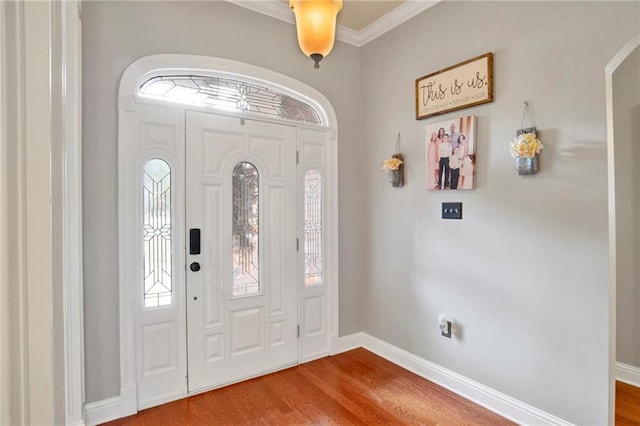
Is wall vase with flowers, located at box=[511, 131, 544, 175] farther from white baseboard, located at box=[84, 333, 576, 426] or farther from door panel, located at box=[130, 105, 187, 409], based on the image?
door panel, located at box=[130, 105, 187, 409]

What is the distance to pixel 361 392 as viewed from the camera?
270cm

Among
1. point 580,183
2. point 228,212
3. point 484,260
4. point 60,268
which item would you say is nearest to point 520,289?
point 484,260

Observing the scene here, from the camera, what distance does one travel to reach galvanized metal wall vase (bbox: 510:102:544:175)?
6.99 feet

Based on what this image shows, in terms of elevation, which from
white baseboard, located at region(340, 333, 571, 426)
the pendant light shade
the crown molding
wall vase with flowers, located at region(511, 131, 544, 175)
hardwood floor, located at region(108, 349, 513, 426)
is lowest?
hardwood floor, located at region(108, 349, 513, 426)

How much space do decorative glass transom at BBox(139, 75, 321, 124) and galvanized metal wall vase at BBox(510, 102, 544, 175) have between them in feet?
5.95

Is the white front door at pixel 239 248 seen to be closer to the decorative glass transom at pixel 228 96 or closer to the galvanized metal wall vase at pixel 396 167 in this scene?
the decorative glass transom at pixel 228 96

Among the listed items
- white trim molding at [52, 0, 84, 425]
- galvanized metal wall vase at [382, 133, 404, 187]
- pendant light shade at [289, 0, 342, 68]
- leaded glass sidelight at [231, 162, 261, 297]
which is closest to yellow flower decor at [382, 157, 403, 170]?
galvanized metal wall vase at [382, 133, 404, 187]

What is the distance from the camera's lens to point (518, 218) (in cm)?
232

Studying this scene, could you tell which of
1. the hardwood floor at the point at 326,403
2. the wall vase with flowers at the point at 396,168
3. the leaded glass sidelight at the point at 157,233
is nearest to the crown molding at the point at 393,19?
the wall vase with flowers at the point at 396,168

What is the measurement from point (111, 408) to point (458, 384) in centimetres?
252

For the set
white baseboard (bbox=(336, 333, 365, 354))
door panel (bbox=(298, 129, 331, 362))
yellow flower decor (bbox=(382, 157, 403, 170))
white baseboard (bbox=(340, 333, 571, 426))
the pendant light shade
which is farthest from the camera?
white baseboard (bbox=(336, 333, 365, 354))

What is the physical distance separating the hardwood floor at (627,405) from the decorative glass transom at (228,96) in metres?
3.26

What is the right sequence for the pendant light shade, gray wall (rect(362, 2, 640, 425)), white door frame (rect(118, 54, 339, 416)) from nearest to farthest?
the pendant light shade < gray wall (rect(362, 2, 640, 425)) < white door frame (rect(118, 54, 339, 416))

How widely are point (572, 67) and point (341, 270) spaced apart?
240 centimetres
